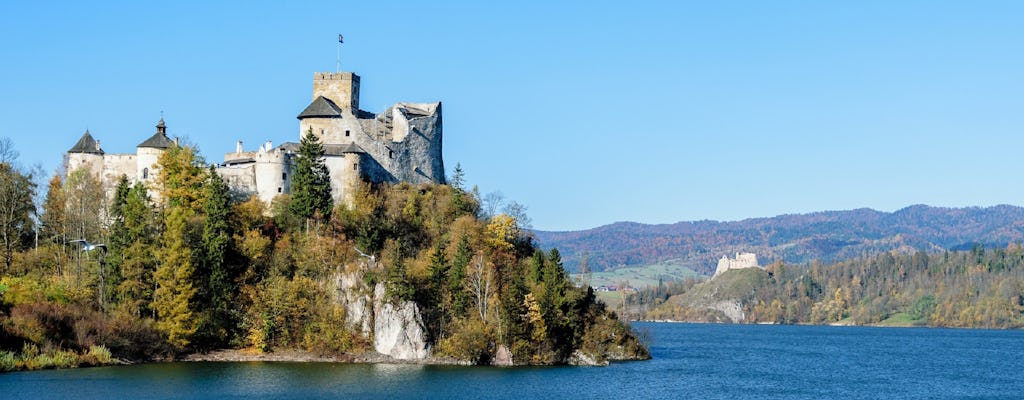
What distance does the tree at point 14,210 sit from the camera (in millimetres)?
73938

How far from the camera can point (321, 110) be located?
3305 inches

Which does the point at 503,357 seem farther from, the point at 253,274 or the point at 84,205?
the point at 84,205

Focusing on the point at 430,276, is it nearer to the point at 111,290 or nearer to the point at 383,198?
the point at 383,198

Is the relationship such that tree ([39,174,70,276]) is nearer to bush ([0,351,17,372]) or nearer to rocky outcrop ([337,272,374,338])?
bush ([0,351,17,372])

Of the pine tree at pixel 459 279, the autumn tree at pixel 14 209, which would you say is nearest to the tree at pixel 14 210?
the autumn tree at pixel 14 209

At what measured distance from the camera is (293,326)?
71.5 metres

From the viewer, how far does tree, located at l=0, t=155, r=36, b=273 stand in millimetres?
73938

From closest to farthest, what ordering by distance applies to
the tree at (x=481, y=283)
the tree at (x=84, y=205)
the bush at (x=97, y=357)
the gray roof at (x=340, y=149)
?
the bush at (x=97, y=357)
the tree at (x=481, y=283)
the tree at (x=84, y=205)
the gray roof at (x=340, y=149)

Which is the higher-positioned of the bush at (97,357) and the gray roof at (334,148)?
the gray roof at (334,148)

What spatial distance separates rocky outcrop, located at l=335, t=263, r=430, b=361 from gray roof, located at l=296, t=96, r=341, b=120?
1632 cm

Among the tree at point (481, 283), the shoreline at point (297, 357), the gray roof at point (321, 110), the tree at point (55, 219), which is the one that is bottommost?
the shoreline at point (297, 357)

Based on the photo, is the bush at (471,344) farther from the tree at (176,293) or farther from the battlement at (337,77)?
the battlement at (337,77)

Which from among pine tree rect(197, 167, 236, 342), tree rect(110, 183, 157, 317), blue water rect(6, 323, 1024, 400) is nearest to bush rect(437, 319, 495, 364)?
blue water rect(6, 323, 1024, 400)

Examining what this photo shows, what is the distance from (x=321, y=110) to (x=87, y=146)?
54.6 ft
